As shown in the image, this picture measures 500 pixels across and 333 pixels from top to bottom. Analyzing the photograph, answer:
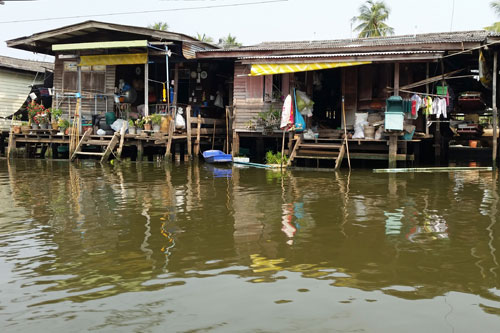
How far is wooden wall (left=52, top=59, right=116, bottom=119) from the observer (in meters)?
20.1

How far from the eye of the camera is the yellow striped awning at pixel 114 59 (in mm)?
18312

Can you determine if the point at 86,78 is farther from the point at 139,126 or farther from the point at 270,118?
the point at 270,118

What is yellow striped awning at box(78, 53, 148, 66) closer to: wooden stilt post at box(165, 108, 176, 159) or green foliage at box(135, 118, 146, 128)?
green foliage at box(135, 118, 146, 128)

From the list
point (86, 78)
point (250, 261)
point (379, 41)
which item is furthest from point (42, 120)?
point (250, 261)

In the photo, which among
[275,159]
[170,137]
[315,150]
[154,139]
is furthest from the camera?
[154,139]

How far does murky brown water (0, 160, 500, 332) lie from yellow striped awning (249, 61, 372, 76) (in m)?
5.98

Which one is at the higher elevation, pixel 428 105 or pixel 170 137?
pixel 428 105

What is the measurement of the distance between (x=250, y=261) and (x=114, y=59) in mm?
15163

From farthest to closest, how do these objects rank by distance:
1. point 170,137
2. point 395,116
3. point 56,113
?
1. point 56,113
2. point 170,137
3. point 395,116

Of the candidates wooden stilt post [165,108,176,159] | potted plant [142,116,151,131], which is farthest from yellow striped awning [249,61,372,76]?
potted plant [142,116,151,131]

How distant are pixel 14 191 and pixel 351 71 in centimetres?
1082

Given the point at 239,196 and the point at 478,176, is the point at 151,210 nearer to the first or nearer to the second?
the point at 239,196

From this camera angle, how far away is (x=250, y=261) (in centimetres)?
523

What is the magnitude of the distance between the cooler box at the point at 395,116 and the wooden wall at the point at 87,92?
1082 cm
